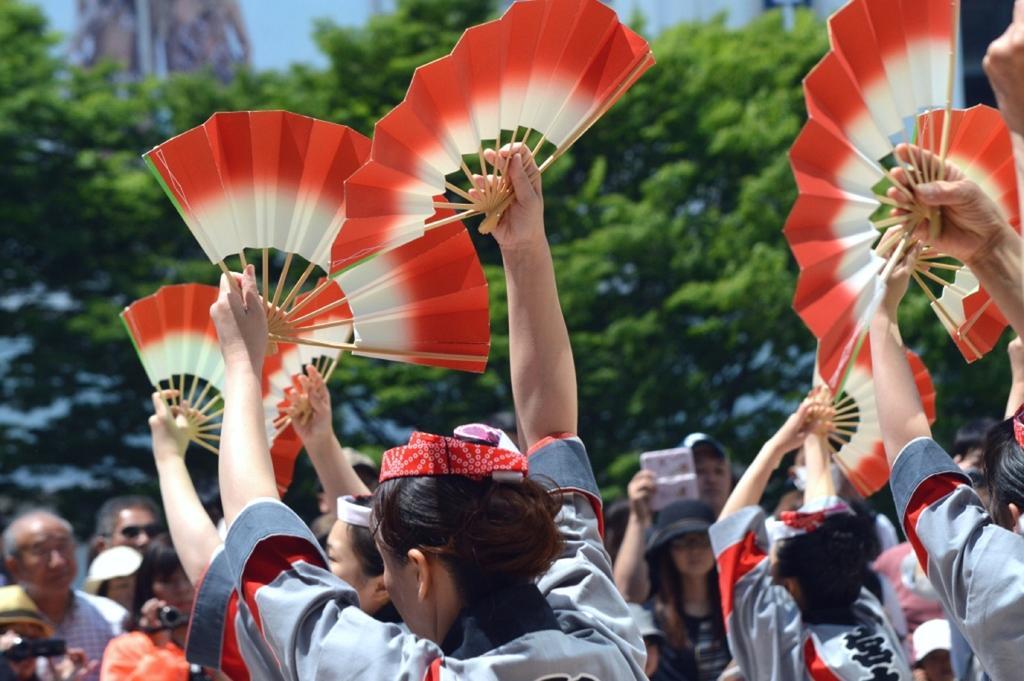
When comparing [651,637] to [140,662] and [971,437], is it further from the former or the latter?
[140,662]

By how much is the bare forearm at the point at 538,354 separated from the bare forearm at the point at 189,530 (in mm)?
634

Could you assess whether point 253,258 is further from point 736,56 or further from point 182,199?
point 182,199

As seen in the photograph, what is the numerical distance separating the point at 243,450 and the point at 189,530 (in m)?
0.55

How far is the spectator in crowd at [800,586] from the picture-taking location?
3656 mm

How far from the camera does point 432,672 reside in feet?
6.69

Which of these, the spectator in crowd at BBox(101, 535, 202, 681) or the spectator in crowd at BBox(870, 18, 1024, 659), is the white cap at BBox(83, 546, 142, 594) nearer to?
the spectator in crowd at BBox(101, 535, 202, 681)

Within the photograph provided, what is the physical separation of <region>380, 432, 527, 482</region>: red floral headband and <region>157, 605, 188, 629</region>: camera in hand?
2416 mm

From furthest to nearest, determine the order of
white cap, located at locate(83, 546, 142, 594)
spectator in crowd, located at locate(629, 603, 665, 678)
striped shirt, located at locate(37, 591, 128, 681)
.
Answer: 1. white cap, located at locate(83, 546, 142, 594)
2. striped shirt, located at locate(37, 591, 128, 681)
3. spectator in crowd, located at locate(629, 603, 665, 678)

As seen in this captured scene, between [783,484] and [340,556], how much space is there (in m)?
10.5

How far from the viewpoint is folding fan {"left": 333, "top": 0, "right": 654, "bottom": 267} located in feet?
8.11

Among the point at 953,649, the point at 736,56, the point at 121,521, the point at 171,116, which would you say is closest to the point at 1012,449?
the point at 953,649

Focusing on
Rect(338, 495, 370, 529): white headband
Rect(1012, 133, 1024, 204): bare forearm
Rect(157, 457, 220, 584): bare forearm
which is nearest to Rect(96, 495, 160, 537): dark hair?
Rect(338, 495, 370, 529): white headband

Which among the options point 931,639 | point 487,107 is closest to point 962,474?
point 487,107

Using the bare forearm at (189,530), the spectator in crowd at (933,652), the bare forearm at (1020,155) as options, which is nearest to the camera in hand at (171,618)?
the bare forearm at (189,530)
